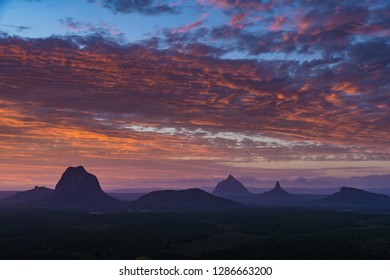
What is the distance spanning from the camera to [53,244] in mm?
143125

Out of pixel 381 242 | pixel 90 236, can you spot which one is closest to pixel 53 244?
pixel 90 236

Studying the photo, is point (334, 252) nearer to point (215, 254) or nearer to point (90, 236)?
point (215, 254)

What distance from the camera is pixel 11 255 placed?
402 ft

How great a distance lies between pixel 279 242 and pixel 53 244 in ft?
260

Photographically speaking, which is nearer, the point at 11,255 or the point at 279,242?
the point at 11,255

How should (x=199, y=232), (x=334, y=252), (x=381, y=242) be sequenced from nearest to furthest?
1. (x=334, y=252)
2. (x=381, y=242)
3. (x=199, y=232)

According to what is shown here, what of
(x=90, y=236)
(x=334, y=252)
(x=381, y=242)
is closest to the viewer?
(x=334, y=252)

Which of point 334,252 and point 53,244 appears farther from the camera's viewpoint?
point 53,244

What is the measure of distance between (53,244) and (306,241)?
89.2 meters
